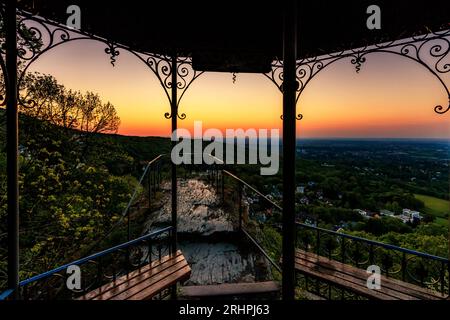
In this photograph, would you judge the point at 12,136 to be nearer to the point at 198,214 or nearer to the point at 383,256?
the point at 198,214

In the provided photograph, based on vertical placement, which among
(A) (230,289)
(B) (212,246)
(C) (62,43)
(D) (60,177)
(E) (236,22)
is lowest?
(A) (230,289)

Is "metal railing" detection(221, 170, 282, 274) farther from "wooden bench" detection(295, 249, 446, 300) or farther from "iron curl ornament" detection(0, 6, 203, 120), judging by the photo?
"iron curl ornament" detection(0, 6, 203, 120)

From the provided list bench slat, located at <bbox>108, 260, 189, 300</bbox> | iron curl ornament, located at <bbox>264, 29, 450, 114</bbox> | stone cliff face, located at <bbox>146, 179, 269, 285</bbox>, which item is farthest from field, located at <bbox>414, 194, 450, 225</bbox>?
bench slat, located at <bbox>108, 260, 189, 300</bbox>

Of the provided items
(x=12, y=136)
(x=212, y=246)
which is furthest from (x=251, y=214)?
(x=12, y=136)

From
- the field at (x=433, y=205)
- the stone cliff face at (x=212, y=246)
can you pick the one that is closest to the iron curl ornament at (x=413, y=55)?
the stone cliff face at (x=212, y=246)

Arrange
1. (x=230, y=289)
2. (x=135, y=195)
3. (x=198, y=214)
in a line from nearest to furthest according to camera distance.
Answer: (x=230, y=289), (x=135, y=195), (x=198, y=214)

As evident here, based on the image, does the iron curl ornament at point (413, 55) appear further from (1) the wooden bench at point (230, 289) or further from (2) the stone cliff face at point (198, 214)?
(2) the stone cliff face at point (198, 214)

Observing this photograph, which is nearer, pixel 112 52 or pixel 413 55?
pixel 413 55
